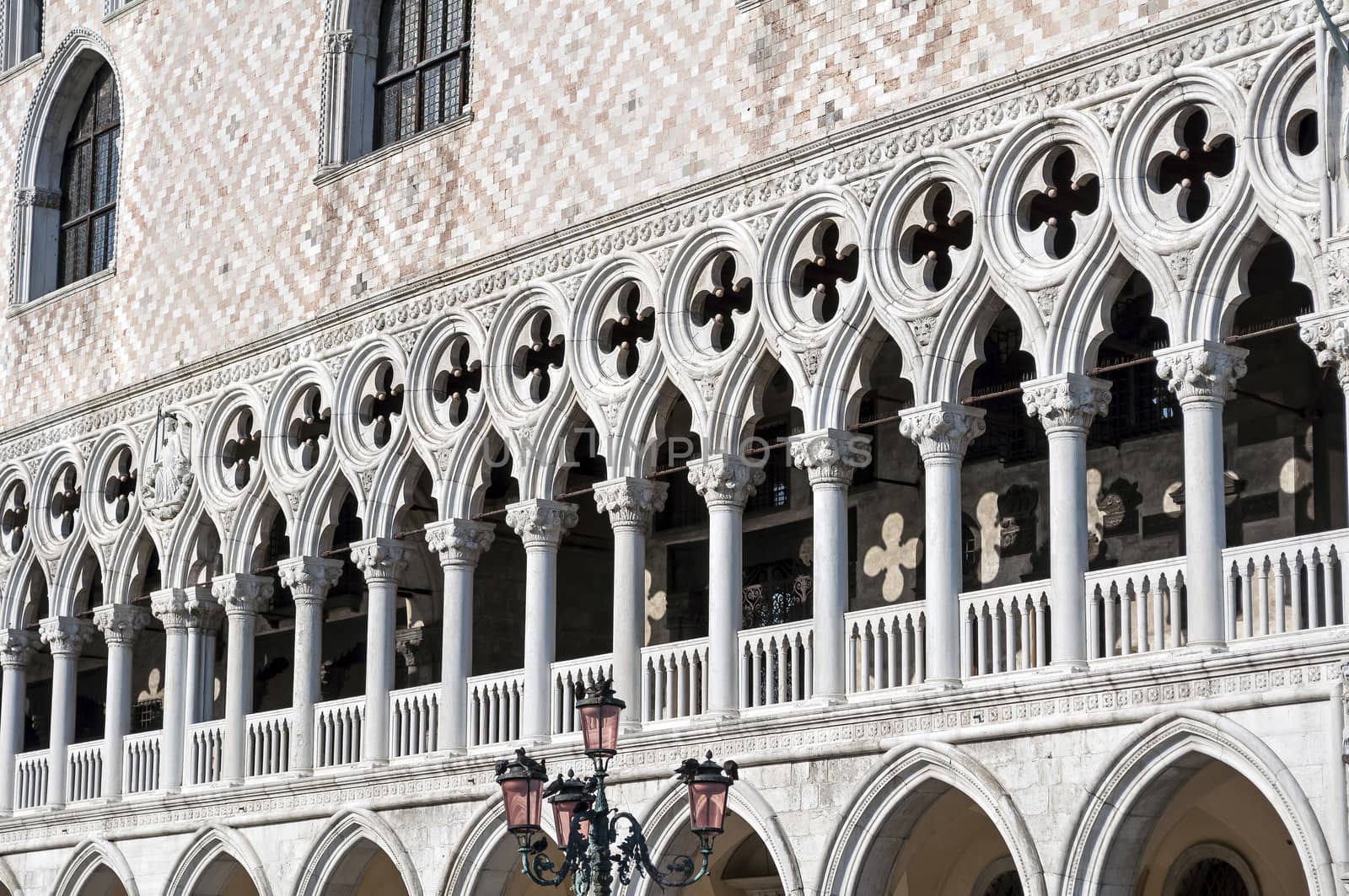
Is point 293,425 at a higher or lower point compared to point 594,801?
higher

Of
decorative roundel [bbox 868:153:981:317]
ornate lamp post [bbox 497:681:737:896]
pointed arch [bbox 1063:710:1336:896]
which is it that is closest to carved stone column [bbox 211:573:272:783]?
decorative roundel [bbox 868:153:981:317]

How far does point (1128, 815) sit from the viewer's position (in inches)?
488

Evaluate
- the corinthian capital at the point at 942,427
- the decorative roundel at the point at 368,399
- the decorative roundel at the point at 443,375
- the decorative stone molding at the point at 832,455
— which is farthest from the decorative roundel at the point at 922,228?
the decorative roundel at the point at 368,399

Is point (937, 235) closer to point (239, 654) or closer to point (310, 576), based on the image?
point (310, 576)

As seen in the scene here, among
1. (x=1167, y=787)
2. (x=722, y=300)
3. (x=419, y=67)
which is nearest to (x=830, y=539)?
(x=722, y=300)

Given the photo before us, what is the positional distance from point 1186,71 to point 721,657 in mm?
4270

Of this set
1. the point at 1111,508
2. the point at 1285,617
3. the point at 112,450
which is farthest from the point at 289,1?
the point at 1285,617

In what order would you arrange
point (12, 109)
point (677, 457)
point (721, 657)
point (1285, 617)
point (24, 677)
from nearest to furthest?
point (1285, 617) → point (721, 657) → point (677, 457) → point (24, 677) → point (12, 109)

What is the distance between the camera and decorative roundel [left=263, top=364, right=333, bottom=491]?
18000mm

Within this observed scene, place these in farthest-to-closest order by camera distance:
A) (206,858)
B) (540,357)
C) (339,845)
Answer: (206,858) < (339,845) < (540,357)

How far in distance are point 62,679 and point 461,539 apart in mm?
4892

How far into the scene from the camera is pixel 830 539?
1422 cm

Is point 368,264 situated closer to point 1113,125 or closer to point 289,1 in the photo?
point 289,1

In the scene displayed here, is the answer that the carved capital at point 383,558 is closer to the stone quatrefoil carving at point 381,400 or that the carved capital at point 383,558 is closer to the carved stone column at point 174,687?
the stone quatrefoil carving at point 381,400
